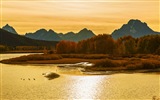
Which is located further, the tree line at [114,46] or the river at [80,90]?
the tree line at [114,46]

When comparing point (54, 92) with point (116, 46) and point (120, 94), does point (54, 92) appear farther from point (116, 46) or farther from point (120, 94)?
point (116, 46)

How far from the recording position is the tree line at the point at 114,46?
12119 cm

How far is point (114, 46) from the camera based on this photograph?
131875 millimetres

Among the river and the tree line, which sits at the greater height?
the tree line

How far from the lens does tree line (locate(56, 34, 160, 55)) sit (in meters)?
121

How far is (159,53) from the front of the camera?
115m

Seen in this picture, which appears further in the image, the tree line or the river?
the tree line

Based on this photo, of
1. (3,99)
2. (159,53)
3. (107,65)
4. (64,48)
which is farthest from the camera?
(64,48)

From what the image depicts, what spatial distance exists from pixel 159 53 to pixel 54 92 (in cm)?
8227

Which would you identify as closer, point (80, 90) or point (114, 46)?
point (80, 90)

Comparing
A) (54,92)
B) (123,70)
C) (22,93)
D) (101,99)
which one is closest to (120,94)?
(101,99)

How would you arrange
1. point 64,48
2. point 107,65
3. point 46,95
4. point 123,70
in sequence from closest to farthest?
point 46,95 < point 123,70 < point 107,65 < point 64,48

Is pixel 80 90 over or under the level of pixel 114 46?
under

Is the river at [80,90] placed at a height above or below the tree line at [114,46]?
below
